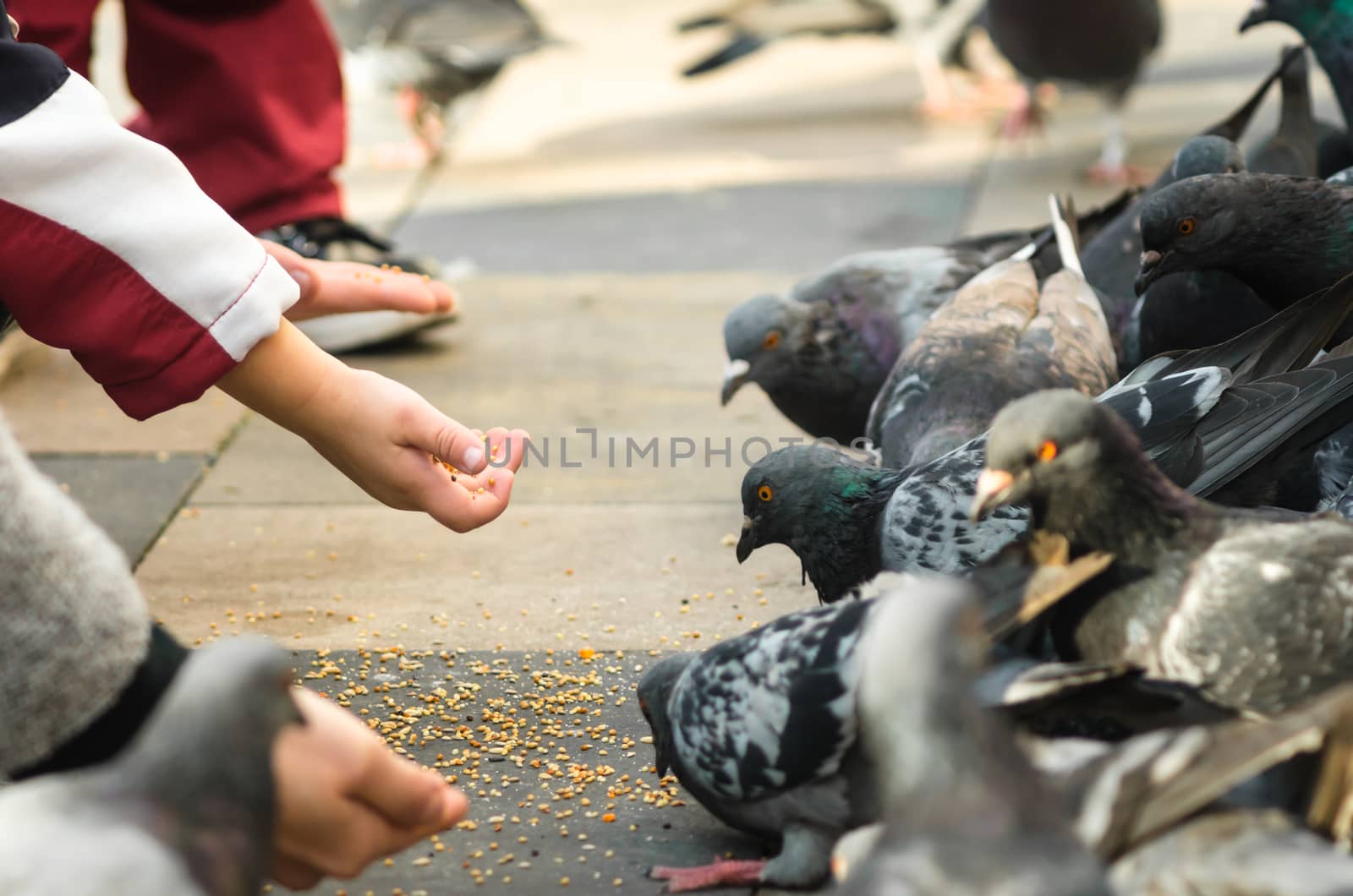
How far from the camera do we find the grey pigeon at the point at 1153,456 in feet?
8.97

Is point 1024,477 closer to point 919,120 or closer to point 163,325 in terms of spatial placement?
point 163,325

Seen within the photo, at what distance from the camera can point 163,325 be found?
2.49 m

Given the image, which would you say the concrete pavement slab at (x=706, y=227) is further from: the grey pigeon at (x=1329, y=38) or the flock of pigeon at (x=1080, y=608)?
the flock of pigeon at (x=1080, y=608)

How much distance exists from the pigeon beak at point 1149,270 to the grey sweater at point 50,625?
2123mm

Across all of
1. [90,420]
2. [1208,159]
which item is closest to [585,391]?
[90,420]

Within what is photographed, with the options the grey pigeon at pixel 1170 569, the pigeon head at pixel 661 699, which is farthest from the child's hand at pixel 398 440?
the grey pigeon at pixel 1170 569

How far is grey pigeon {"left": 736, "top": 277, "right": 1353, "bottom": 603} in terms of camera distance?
2.73m

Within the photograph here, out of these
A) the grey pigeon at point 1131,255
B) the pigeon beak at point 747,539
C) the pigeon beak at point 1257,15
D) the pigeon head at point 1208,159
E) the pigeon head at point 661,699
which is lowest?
the pigeon beak at point 747,539

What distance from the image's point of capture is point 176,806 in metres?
1.62

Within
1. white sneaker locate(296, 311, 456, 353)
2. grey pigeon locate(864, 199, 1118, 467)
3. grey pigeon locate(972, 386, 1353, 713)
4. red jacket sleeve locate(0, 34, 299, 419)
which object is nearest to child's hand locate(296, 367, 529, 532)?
red jacket sleeve locate(0, 34, 299, 419)

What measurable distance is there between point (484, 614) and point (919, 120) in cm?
472

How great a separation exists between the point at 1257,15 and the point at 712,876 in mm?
2951

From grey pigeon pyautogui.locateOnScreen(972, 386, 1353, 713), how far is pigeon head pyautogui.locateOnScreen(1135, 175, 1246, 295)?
→ 1.11m

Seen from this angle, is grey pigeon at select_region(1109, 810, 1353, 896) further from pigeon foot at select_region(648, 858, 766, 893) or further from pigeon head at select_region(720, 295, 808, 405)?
pigeon head at select_region(720, 295, 808, 405)
